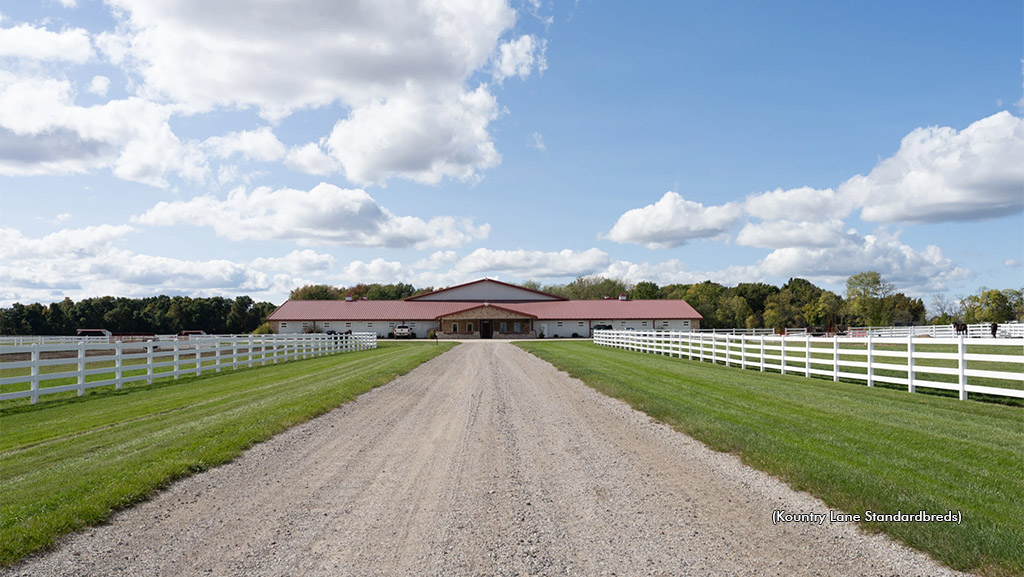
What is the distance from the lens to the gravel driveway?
454 cm

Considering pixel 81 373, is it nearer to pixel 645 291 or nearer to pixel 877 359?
pixel 877 359

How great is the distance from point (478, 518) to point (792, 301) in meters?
115

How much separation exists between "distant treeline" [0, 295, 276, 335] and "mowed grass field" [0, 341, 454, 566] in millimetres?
95529

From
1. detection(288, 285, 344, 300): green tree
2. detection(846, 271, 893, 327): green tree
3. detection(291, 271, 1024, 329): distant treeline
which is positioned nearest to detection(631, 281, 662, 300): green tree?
detection(291, 271, 1024, 329): distant treeline

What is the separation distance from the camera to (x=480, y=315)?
2960 inches

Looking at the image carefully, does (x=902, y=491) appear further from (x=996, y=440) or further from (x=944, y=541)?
(x=996, y=440)

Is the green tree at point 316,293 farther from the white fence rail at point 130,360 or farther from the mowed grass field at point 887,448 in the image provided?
the mowed grass field at point 887,448

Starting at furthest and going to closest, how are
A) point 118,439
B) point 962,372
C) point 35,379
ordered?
point 35,379
point 962,372
point 118,439

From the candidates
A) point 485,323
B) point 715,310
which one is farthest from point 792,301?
point 485,323

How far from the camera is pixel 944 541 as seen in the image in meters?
4.70

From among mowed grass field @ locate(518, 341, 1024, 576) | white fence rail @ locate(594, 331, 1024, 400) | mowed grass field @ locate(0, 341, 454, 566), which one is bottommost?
mowed grass field @ locate(0, 341, 454, 566)

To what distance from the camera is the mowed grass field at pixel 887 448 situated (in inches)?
194

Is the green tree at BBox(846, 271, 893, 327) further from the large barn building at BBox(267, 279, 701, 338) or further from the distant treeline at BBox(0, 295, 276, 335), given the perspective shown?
the distant treeline at BBox(0, 295, 276, 335)

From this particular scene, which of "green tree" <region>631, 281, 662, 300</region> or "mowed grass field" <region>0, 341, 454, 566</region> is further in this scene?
"green tree" <region>631, 281, 662, 300</region>
